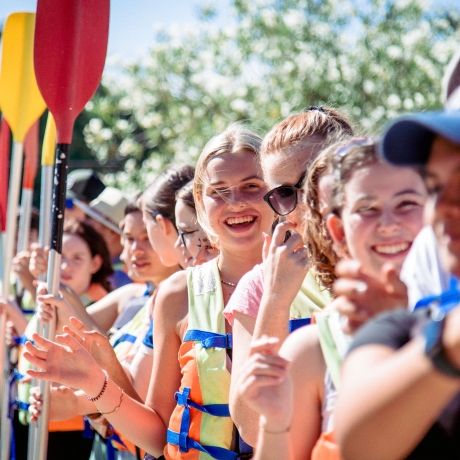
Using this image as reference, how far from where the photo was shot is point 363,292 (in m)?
1.32

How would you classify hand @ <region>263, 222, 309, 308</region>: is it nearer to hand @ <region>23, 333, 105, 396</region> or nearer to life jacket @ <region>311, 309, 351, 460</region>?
life jacket @ <region>311, 309, 351, 460</region>

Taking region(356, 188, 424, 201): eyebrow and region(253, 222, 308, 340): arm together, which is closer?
region(356, 188, 424, 201): eyebrow

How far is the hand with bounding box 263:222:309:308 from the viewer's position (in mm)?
2047

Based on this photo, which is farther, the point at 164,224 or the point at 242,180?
the point at 164,224

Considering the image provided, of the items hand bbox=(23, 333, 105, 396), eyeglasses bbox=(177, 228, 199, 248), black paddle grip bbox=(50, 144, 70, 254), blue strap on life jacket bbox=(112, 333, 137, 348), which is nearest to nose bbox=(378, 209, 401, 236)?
hand bbox=(23, 333, 105, 396)

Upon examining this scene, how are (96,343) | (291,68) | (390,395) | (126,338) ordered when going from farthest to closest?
1. (291,68)
2. (126,338)
3. (96,343)
4. (390,395)

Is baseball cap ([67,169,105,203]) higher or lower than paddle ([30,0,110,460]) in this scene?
lower

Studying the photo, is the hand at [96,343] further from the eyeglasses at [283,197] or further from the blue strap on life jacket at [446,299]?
the blue strap on life jacket at [446,299]

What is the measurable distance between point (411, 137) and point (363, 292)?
0.23 metres

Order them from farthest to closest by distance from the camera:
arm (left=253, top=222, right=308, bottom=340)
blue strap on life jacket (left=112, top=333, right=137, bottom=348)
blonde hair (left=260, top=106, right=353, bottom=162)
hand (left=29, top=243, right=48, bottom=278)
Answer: hand (left=29, top=243, right=48, bottom=278)
blue strap on life jacket (left=112, top=333, right=137, bottom=348)
blonde hair (left=260, top=106, right=353, bottom=162)
arm (left=253, top=222, right=308, bottom=340)

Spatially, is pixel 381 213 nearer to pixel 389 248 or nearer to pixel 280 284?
pixel 389 248

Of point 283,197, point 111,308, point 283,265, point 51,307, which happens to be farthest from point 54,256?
point 111,308

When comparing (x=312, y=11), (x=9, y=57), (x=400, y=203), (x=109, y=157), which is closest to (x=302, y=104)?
(x=312, y=11)

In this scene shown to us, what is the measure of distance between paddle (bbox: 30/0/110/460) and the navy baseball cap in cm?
207
